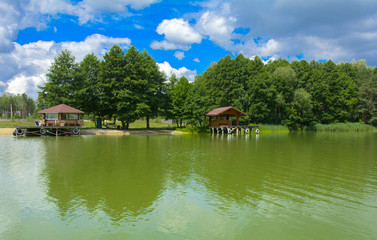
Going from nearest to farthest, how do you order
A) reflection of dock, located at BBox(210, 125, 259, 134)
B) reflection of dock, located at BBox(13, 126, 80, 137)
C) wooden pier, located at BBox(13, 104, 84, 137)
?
reflection of dock, located at BBox(13, 126, 80, 137) → wooden pier, located at BBox(13, 104, 84, 137) → reflection of dock, located at BBox(210, 125, 259, 134)


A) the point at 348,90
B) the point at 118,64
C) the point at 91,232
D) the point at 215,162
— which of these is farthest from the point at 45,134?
the point at 348,90

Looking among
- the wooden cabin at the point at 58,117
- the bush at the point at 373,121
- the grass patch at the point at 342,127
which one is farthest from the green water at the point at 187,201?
the bush at the point at 373,121

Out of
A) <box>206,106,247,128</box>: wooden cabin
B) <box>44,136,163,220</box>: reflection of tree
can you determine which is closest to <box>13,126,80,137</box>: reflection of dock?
<box>206,106,247,128</box>: wooden cabin

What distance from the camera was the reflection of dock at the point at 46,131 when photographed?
34.4 meters

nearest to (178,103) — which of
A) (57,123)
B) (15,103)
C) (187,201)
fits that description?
(57,123)

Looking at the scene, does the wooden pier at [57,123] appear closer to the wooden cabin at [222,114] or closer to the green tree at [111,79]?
the green tree at [111,79]

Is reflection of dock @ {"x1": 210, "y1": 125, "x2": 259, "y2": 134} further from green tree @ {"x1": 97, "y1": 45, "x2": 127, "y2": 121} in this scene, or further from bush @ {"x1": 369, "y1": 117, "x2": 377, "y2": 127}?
bush @ {"x1": 369, "y1": 117, "x2": 377, "y2": 127}

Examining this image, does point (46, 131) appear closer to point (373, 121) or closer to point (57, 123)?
point (57, 123)

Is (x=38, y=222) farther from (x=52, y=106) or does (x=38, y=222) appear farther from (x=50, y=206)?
(x=52, y=106)

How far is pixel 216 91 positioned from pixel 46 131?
34088mm

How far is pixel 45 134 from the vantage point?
36.7m

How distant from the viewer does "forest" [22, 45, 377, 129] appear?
43.0 m

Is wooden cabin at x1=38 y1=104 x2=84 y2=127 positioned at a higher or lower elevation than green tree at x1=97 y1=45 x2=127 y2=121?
lower

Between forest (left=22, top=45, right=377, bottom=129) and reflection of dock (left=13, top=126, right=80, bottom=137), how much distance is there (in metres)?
6.10
